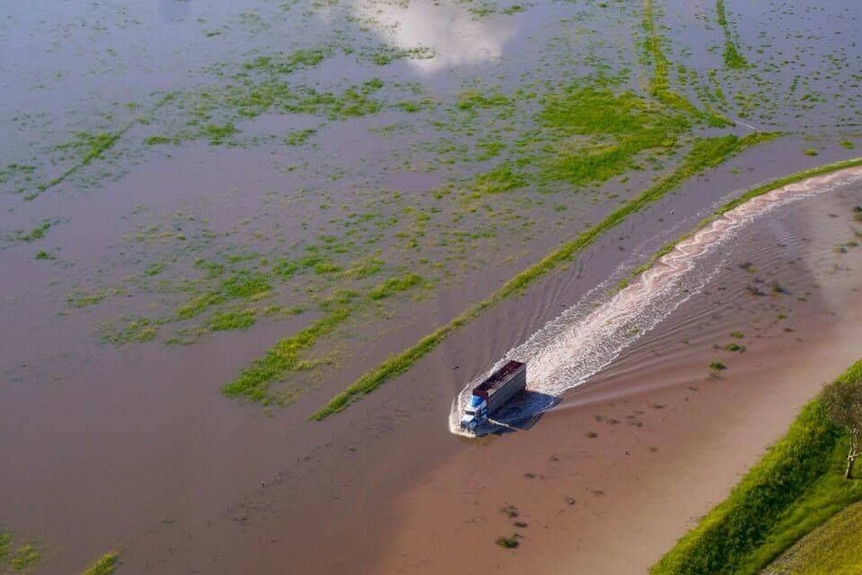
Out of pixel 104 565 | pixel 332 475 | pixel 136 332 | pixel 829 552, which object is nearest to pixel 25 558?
pixel 104 565

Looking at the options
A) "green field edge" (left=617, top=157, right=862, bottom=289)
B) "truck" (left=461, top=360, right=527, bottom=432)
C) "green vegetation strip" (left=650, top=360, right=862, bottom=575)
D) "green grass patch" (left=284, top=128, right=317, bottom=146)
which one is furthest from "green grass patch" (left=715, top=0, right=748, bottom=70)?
"truck" (left=461, top=360, right=527, bottom=432)

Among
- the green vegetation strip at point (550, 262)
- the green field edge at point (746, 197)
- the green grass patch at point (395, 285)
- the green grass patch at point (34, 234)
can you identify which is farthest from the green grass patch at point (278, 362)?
the green grass patch at point (34, 234)

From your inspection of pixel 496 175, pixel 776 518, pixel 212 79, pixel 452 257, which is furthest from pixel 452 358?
pixel 212 79

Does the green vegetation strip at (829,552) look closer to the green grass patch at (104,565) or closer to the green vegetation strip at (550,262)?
the green vegetation strip at (550,262)

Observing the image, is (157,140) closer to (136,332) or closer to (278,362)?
(136,332)

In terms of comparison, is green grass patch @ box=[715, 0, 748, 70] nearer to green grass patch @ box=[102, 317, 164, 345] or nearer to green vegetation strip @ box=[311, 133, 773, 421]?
green vegetation strip @ box=[311, 133, 773, 421]
